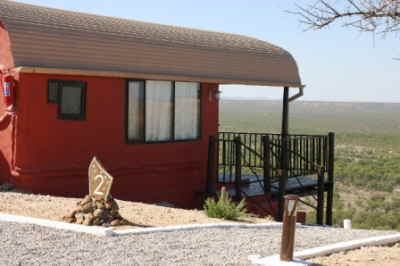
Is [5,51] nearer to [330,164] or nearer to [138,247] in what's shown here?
[138,247]

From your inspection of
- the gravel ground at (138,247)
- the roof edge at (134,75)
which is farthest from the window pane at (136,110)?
the gravel ground at (138,247)

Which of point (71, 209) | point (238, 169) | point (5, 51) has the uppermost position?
point (5, 51)

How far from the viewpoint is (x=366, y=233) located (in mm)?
10461

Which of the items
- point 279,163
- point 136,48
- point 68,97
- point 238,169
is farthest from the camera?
point 279,163

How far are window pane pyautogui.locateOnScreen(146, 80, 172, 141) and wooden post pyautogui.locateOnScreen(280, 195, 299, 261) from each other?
731 centimetres

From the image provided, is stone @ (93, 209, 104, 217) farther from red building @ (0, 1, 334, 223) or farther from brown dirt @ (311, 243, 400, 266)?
red building @ (0, 1, 334, 223)

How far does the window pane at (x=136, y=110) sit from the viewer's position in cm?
1416

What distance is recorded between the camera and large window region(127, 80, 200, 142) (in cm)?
1427

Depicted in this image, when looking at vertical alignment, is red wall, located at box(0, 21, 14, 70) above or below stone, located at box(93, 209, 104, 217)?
above

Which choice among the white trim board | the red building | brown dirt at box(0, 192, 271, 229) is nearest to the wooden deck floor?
the red building

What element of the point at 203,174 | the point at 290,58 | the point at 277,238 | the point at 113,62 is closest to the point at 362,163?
the point at 290,58

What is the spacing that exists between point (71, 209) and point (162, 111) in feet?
16.3

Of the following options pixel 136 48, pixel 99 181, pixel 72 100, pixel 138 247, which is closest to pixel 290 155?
pixel 136 48

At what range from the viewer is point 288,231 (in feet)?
24.7
